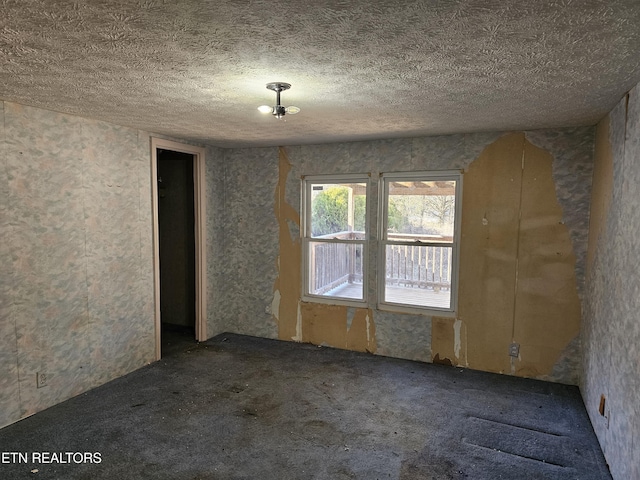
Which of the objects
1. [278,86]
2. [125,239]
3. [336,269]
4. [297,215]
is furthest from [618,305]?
[125,239]

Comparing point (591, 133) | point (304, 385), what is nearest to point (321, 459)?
point (304, 385)

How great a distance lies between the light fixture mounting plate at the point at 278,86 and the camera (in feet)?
7.63

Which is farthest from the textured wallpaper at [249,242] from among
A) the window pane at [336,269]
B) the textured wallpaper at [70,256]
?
the textured wallpaper at [70,256]

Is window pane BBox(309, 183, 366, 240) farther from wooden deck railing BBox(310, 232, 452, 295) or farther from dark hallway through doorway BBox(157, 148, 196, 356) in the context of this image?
dark hallway through doorway BBox(157, 148, 196, 356)

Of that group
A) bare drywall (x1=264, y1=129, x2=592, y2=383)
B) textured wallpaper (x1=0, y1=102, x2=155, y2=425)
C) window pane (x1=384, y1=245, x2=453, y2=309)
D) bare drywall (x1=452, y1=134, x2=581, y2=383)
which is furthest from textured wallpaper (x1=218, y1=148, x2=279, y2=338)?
bare drywall (x1=452, y1=134, x2=581, y2=383)

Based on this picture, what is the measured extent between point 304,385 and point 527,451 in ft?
5.91

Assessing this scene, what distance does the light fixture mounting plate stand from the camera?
7.63 ft

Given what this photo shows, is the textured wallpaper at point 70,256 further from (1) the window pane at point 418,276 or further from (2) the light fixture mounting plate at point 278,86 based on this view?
(1) the window pane at point 418,276

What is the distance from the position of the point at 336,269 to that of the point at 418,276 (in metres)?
0.95

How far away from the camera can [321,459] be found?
8.33ft

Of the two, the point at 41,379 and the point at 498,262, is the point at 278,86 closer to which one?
the point at 498,262

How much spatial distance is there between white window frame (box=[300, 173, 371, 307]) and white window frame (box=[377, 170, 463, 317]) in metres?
0.15

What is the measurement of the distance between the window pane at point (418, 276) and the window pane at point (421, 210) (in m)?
0.14

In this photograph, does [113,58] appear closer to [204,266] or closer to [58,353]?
[58,353]
